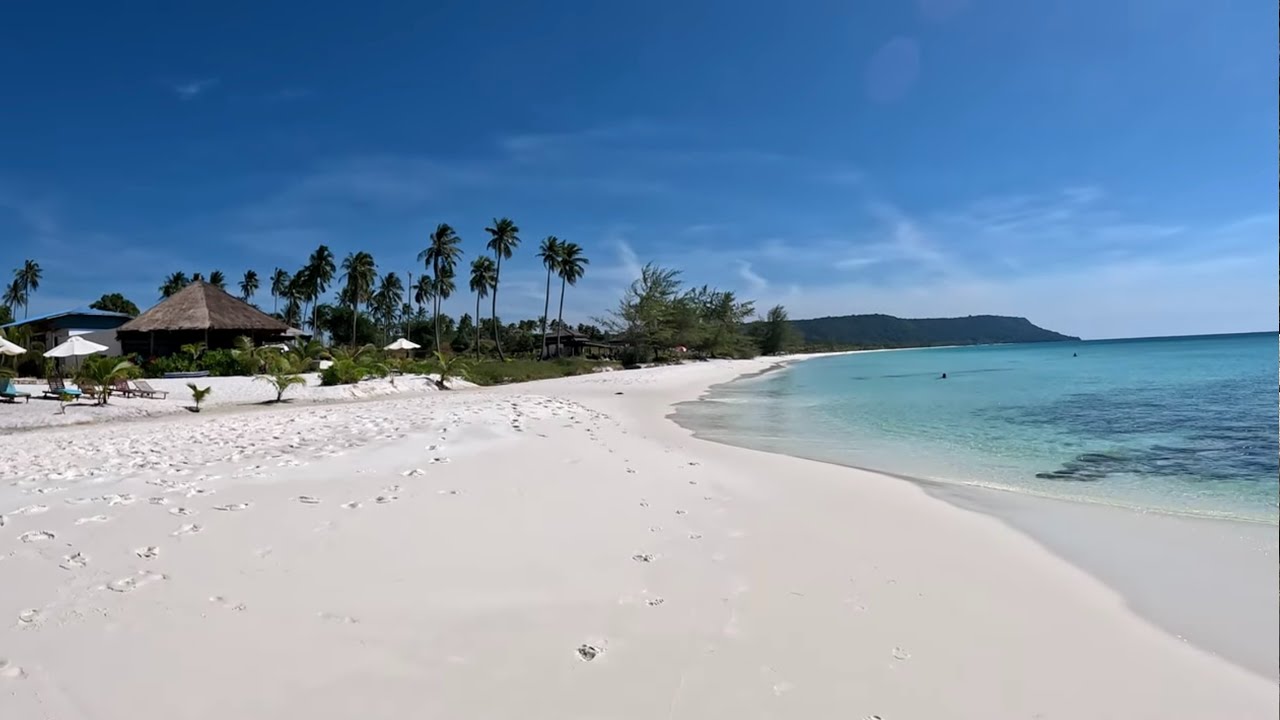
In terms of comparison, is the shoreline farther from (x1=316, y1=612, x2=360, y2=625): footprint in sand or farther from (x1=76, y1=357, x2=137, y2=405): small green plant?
(x1=76, y1=357, x2=137, y2=405): small green plant

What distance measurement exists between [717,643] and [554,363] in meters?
35.9

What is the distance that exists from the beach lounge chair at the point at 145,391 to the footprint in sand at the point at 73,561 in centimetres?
1480

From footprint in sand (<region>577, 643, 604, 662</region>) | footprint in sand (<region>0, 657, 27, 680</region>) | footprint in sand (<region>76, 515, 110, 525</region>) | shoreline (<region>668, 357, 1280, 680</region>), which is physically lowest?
shoreline (<region>668, 357, 1280, 680</region>)

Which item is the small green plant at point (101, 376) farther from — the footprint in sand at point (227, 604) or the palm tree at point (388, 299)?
the palm tree at point (388, 299)

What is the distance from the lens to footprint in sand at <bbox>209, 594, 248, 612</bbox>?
316 cm

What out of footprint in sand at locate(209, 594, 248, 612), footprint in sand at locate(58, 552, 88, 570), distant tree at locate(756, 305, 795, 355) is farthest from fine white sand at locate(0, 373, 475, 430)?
distant tree at locate(756, 305, 795, 355)

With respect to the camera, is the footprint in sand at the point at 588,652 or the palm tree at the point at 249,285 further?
the palm tree at the point at 249,285

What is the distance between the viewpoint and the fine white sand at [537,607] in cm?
253

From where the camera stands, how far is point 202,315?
27078 millimetres

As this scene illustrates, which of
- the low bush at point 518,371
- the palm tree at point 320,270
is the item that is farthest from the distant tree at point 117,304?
the low bush at point 518,371

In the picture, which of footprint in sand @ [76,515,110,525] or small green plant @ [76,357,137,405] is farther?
small green plant @ [76,357,137,405]

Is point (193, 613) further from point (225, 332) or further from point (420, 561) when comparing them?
point (225, 332)

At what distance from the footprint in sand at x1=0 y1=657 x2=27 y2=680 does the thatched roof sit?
94.1ft

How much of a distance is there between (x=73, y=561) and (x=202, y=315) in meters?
28.5
